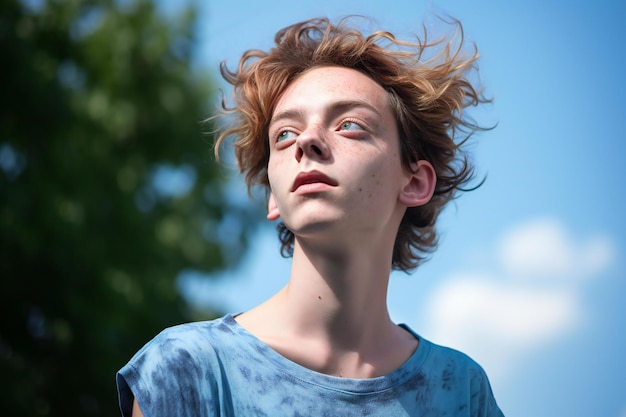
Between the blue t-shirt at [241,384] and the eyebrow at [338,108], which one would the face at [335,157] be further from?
the blue t-shirt at [241,384]

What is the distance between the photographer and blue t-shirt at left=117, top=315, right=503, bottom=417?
2.58 m

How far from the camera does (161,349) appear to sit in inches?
104

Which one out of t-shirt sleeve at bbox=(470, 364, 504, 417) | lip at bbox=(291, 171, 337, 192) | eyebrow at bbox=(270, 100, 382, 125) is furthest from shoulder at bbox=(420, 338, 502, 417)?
eyebrow at bbox=(270, 100, 382, 125)

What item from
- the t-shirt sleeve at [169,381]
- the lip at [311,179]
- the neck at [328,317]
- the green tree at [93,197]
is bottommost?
the t-shirt sleeve at [169,381]

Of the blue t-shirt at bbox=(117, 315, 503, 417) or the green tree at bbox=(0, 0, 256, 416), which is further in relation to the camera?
the green tree at bbox=(0, 0, 256, 416)

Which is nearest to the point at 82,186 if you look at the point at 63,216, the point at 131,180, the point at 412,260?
the point at 63,216

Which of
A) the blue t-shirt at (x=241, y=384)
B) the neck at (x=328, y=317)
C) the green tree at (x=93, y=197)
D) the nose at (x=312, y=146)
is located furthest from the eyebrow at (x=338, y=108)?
the green tree at (x=93, y=197)

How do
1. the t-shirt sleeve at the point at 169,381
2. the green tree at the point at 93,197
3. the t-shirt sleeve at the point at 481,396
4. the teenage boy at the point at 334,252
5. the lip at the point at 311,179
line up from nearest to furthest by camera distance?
the t-shirt sleeve at the point at 169,381 → the teenage boy at the point at 334,252 → the lip at the point at 311,179 → the t-shirt sleeve at the point at 481,396 → the green tree at the point at 93,197

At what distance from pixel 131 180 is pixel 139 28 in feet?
13.1

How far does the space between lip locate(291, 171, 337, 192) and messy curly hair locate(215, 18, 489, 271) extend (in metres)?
0.48

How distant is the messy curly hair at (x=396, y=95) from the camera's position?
3254 millimetres

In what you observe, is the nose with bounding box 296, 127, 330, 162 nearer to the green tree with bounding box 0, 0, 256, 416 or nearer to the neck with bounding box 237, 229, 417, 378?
the neck with bounding box 237, 229, 417, 378

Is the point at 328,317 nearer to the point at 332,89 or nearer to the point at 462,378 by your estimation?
the point at 462,378

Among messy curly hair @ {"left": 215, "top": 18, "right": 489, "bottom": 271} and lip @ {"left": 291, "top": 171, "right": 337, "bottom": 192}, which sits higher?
messy curly hair @ {"left": 215, "top": 18, "right": 489, "bottom": 271}
